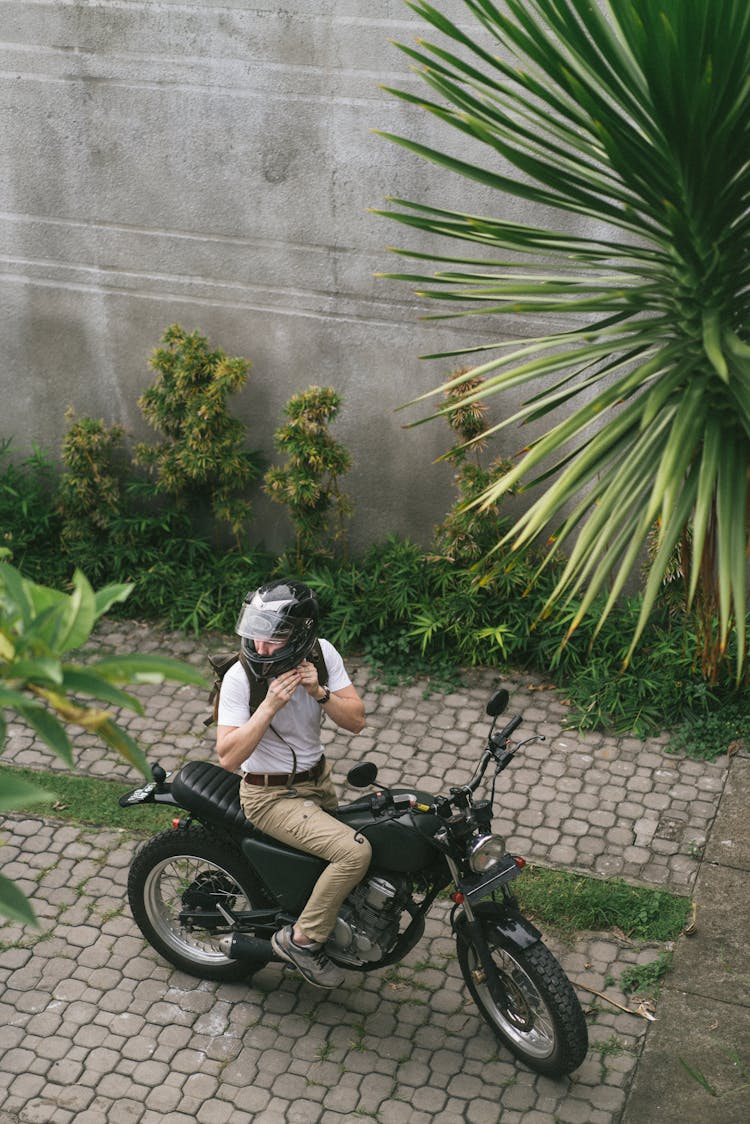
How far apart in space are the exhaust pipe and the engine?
0.93ft

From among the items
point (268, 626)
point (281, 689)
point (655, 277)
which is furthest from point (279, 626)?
point (655, 277)

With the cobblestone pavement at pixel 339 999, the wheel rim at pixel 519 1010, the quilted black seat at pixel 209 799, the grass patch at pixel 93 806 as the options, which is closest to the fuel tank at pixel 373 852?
the quilted black seat at pixel 209 799

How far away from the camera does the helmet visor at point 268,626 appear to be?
196 inches

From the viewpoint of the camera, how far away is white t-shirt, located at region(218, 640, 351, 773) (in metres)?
5.12

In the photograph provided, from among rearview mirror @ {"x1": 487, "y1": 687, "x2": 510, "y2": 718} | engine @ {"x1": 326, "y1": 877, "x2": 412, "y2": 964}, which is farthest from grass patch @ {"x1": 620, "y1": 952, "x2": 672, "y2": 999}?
rearview mirror @ {"x1": 487, "y1": 687, "x2": 510, "y2": 718}

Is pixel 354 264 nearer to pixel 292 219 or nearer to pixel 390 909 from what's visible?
pixel 292 219

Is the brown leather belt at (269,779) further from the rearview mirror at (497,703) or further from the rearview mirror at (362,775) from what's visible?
the rearview mirror at (497,703)

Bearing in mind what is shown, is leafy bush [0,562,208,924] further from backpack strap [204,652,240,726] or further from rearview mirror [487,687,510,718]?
backpack strap [204,652,240,726]

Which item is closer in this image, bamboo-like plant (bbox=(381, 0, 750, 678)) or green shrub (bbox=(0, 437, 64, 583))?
bamboo-like plant (bbox=(381, 0, 750, 678))

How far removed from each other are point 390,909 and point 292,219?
14.8ft

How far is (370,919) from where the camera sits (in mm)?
5262

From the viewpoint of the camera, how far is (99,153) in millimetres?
8359

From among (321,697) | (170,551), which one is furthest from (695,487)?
(170,551)

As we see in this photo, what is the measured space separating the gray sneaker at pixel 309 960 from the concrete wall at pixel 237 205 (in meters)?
3.68
